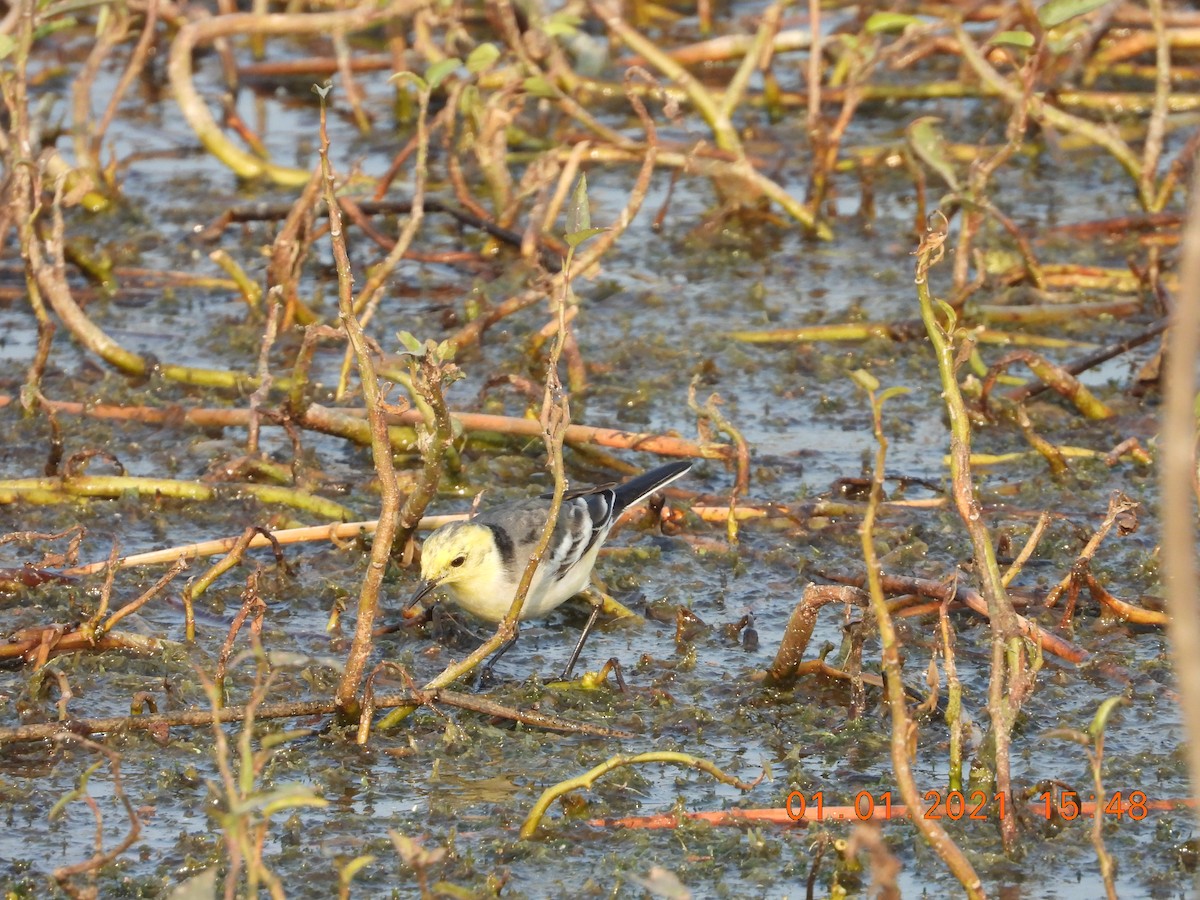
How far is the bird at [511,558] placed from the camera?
18.2 ft

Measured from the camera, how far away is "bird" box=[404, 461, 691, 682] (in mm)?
5543

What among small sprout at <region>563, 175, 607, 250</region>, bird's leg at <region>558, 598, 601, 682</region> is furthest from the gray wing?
small sprout at <region>563, 175, 607, 250</region>

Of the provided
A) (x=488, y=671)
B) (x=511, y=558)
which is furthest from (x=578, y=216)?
(x=488, y=671)

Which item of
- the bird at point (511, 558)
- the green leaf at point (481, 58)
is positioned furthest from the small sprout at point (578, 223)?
the green leaf at point (481, 58)

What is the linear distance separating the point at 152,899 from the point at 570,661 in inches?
71.7

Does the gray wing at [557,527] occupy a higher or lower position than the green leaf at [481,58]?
lower

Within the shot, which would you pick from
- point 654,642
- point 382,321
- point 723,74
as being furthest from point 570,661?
point 723,74

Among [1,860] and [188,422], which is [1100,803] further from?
[188,422]

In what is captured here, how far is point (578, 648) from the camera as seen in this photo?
5.57 m
